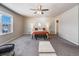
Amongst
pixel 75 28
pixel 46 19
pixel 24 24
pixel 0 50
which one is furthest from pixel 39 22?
pixel 0 50

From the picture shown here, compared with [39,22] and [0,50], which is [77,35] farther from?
[39,22]

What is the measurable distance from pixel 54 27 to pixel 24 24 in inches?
Result: 158

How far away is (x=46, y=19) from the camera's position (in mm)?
11117

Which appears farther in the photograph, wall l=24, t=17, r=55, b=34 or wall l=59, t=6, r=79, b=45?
wall l=24, t=17, r=55, b=34

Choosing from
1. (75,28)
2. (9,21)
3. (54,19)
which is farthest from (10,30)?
(54,19)

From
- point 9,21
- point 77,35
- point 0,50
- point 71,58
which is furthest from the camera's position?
point 9,21

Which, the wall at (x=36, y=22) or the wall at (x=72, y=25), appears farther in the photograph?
the wall at (x=36, y=22)

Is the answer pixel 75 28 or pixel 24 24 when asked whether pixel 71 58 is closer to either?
pixel 75 28

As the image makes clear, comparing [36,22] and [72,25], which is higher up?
[36,22]

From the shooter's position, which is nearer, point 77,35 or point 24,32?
point 77,35

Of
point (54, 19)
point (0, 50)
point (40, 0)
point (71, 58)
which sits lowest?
point (0, 50)

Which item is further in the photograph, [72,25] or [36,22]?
[36,22]

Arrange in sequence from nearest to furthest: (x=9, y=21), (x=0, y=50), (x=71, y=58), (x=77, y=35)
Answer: (x=71, y=58) < (x=0, y=50) < (x=77, y=35) < (x=9, y=21)

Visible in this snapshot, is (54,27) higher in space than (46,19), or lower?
lower
